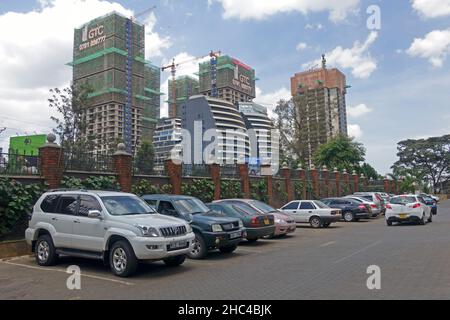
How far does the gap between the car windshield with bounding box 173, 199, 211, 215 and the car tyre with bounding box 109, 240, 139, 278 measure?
3257 millimetres

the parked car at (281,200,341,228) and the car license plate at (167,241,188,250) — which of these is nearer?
the car license plate at (167,241,188,250)

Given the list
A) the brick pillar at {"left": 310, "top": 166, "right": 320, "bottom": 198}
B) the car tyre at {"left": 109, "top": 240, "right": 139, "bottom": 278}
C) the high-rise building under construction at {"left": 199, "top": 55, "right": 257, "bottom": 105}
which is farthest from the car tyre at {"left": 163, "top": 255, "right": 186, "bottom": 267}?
the high-rise building under construction at {"left": 199, "top": 55, "right": 257, "bottom": 105}

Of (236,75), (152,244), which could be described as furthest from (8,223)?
(236,75)

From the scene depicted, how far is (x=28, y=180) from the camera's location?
13359mm

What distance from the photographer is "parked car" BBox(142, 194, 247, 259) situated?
36.0ft

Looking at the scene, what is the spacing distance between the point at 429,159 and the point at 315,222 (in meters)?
84.1

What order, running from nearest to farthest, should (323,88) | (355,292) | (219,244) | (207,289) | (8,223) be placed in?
1. (355,292)
2. (207,289)
3. (219,244)
4. (8,223)
5. (323,88)

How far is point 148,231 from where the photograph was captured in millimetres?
8539

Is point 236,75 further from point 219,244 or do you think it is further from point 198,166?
point 219,244

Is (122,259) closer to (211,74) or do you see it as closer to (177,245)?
(177,245)

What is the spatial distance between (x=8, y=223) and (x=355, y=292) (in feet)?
34.2

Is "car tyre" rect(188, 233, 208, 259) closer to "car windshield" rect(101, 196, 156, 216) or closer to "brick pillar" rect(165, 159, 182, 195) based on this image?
"car windshield" rect(101, 196, 156, 216)

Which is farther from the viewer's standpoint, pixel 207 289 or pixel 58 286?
pixel 58 286


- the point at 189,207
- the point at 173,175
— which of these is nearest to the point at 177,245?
the point at 189,207
